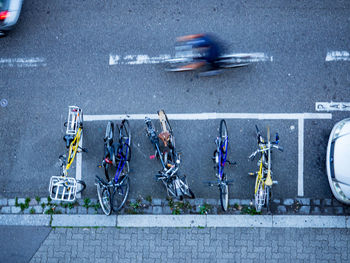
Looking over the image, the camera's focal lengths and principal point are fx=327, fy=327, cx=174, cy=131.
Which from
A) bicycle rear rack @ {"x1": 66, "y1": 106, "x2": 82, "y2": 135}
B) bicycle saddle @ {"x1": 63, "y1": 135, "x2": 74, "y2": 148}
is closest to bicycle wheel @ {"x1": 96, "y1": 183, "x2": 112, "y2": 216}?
bicycle saddle @ {"x1": 63, "y1": 135, "x2": 74, "y2": 148}

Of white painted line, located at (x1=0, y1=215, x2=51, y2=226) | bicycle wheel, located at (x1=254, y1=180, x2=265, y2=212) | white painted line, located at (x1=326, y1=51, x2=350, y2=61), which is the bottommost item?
white painted line, located at (x1=0, y1=215, x2=51, y2=226)

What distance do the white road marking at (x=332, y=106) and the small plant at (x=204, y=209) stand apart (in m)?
3.80

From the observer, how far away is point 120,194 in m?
8.30

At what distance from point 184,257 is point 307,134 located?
4439 mm

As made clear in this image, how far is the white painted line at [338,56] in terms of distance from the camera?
28.1ft

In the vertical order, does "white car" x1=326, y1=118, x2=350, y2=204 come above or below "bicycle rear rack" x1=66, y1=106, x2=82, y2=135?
below

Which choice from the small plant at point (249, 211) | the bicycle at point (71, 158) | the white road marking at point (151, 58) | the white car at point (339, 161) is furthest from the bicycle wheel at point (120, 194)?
the white car at point (339, 161)

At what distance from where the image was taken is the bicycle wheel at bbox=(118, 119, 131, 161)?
8.29 m

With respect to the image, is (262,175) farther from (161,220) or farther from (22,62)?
(22,62)

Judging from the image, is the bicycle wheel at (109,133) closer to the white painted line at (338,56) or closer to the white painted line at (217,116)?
the white painted line at (217,116)

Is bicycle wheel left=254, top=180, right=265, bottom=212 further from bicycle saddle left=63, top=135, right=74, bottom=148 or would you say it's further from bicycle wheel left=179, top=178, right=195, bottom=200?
bicycle saddle left=63, top=135, right=74, bottom=148

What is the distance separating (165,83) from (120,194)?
10.2ft

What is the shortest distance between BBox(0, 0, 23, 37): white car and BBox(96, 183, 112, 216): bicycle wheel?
495 centimetres

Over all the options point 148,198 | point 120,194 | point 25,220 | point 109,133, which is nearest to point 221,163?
point 148,198
